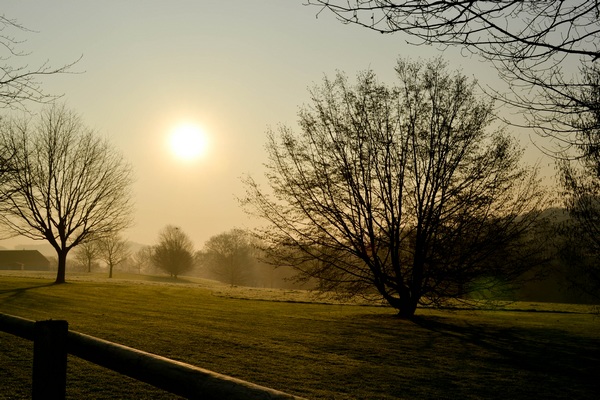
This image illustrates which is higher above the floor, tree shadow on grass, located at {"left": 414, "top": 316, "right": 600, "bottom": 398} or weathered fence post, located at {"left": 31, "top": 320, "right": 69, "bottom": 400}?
weathered fence post, located at {"left": 31, "top": 320, "right": 69, "bottom": 400}

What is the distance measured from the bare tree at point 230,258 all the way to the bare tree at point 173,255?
7.08m

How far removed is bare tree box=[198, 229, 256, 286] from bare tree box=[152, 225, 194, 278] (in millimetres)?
7077

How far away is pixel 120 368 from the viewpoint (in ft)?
8.57

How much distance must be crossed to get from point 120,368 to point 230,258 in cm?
9767

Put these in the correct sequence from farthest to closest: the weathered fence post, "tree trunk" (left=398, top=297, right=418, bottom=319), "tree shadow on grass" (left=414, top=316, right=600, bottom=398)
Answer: "tree trunk" (left=398, top=297, right=418, bottom=319), "tree shadow on grass" (left=414, top=316, right=600, bottom=398), the weathered fence post

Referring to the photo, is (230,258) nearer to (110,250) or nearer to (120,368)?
(110,250)

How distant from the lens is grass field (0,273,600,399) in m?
7.80

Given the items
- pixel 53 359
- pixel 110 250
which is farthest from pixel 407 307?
pixel 110 250

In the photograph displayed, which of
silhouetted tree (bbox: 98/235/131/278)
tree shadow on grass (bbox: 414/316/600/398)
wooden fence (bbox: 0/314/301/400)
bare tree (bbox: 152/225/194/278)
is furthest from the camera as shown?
bare tree (bbox: 152/225/194/278)

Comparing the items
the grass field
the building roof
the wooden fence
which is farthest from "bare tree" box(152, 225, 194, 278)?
the wooden fence

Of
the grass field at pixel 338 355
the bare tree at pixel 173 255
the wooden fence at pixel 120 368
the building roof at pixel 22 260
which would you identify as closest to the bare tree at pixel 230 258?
the bare tree at pixel 173 255

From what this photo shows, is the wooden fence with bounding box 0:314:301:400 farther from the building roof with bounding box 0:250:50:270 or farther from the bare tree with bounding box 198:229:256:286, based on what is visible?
the building roof with bounding box 0:250:50:270

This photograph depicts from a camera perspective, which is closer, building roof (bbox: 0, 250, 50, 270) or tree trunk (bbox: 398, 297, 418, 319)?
tree trunk (bbox: 398, 297, 418, 319)

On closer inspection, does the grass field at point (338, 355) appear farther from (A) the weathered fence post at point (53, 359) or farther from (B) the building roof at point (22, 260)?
(B) the building roof at point (22, 260)
